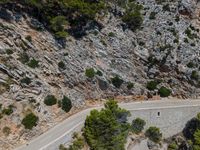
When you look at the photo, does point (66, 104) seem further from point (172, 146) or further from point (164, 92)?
point (172, 146)

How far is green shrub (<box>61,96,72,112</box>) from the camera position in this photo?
6561 cm

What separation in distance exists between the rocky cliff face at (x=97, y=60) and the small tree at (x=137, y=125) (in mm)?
6732

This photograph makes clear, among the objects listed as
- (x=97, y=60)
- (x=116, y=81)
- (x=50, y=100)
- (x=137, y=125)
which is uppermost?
(x=97, y=60)

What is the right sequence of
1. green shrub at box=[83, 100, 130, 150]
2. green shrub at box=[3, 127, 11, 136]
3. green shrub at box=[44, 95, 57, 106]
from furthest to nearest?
green shrub at box=[44, 95, 57, 106], green shrub at box=[83, 100, 130, 150], green shrub at box=[3, 127, 11, 136]

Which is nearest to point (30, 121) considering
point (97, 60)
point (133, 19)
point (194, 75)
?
point (97, 60)

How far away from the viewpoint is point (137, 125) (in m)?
69.6

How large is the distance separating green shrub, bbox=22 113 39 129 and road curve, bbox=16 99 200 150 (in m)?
2.22

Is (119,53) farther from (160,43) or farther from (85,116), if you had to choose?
(85,116)

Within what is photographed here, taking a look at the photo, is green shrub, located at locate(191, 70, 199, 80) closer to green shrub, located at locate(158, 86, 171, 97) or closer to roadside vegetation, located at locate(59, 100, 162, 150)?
green shrub, located at locate(158, 86, 171, 97)

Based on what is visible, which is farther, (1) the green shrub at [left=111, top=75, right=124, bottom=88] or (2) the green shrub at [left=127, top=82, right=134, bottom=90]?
(2) the green shrub at [left=127, top=82, right=134, bottom=90]

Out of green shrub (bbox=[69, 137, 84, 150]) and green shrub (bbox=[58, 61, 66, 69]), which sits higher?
green shrub (bbox=[58, 61, 66, 69])

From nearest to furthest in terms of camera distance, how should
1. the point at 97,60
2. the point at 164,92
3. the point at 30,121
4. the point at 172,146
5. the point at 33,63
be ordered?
1. the point at 30,121
2. the point at 33,63
3. the point at 172,146
4. the point at 97,60
5. the point at 164,92

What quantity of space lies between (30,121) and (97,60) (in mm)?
19486

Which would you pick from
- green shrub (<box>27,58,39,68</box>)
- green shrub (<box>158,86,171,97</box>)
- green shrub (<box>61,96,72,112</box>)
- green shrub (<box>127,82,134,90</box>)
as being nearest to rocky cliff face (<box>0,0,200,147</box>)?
green shrub (<box>27,58,39,68</box>)
